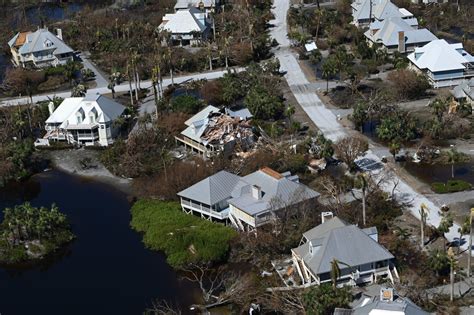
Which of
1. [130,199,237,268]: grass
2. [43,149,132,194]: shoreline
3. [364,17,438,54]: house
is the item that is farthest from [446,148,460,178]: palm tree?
[364,17,438,54]: house

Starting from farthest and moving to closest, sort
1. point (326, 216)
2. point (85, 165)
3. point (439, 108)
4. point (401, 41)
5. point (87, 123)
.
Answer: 1. point (401, 41)
2. point (87, 123)
3. point (439, 108)
4. point (85, 165)
5. point (326, 216)

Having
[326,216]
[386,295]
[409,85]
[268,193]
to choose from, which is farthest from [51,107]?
[386,295]

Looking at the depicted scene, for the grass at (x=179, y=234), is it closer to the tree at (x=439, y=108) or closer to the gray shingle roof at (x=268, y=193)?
the gray shingle roof at (x=268, y=193)

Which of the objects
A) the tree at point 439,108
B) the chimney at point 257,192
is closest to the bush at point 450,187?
the tree at point 439,108

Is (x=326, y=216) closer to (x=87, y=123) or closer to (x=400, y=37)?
(x=87, y=123)

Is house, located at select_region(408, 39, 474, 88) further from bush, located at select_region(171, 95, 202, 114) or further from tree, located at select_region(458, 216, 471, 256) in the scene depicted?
tree, located at select_region(458, 216, 471, 256)

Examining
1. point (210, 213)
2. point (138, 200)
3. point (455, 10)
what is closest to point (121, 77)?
point (138, 200)

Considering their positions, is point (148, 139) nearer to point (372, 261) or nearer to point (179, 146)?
point (179, 146)
